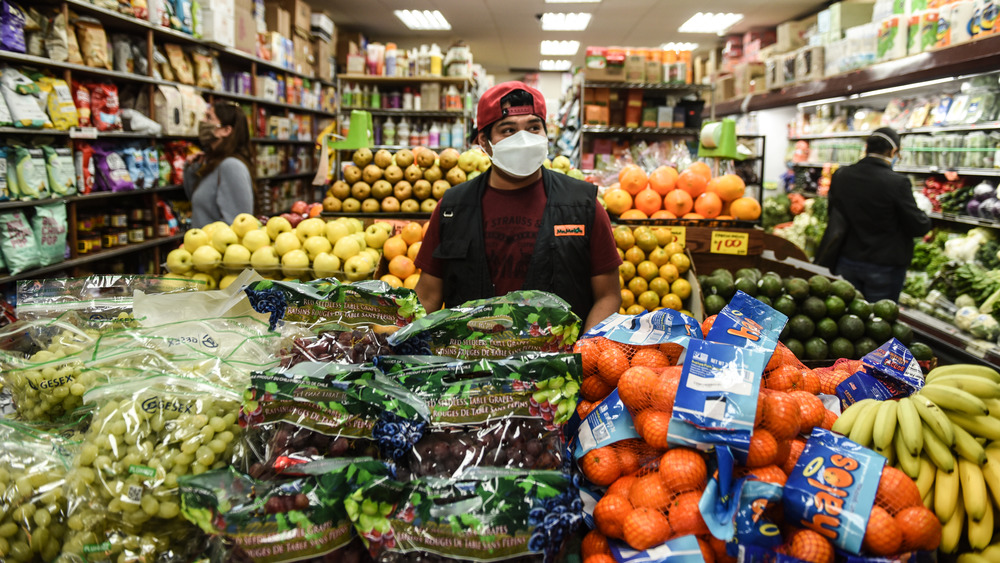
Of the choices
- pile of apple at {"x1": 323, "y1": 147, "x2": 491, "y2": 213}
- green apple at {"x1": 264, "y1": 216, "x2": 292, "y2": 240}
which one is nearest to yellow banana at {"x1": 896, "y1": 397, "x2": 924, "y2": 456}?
green apple at {"x1": 264, "y1": 216, "x2": 292, "y2": 240}

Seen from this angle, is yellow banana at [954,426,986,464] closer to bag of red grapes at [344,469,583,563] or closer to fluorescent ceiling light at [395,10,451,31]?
bag of red grapes at [344,469,583,563]

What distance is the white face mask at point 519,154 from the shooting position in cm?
218

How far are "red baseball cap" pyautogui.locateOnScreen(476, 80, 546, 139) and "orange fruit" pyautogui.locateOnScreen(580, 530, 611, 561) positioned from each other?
1551 mm

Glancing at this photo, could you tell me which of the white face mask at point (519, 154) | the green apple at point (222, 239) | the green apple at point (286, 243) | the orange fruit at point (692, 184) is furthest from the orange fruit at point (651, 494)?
the orange fruit at point (692, 184)

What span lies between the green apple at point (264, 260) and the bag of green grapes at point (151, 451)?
5.84 ft

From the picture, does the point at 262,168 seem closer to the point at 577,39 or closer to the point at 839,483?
the point at 577,39

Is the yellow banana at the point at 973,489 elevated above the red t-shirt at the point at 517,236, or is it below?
below

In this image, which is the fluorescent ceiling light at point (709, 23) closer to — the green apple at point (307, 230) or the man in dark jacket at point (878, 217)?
the man in dark jacket at point (878, 217)

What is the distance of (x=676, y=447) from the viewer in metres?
1.06

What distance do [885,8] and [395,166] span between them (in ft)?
22.9

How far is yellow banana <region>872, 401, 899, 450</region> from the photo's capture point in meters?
1.10

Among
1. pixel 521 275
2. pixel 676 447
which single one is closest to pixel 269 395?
pixel 676 447

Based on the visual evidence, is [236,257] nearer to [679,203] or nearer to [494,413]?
[494,413]

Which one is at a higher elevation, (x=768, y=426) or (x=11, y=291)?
(x=768, y=426)
